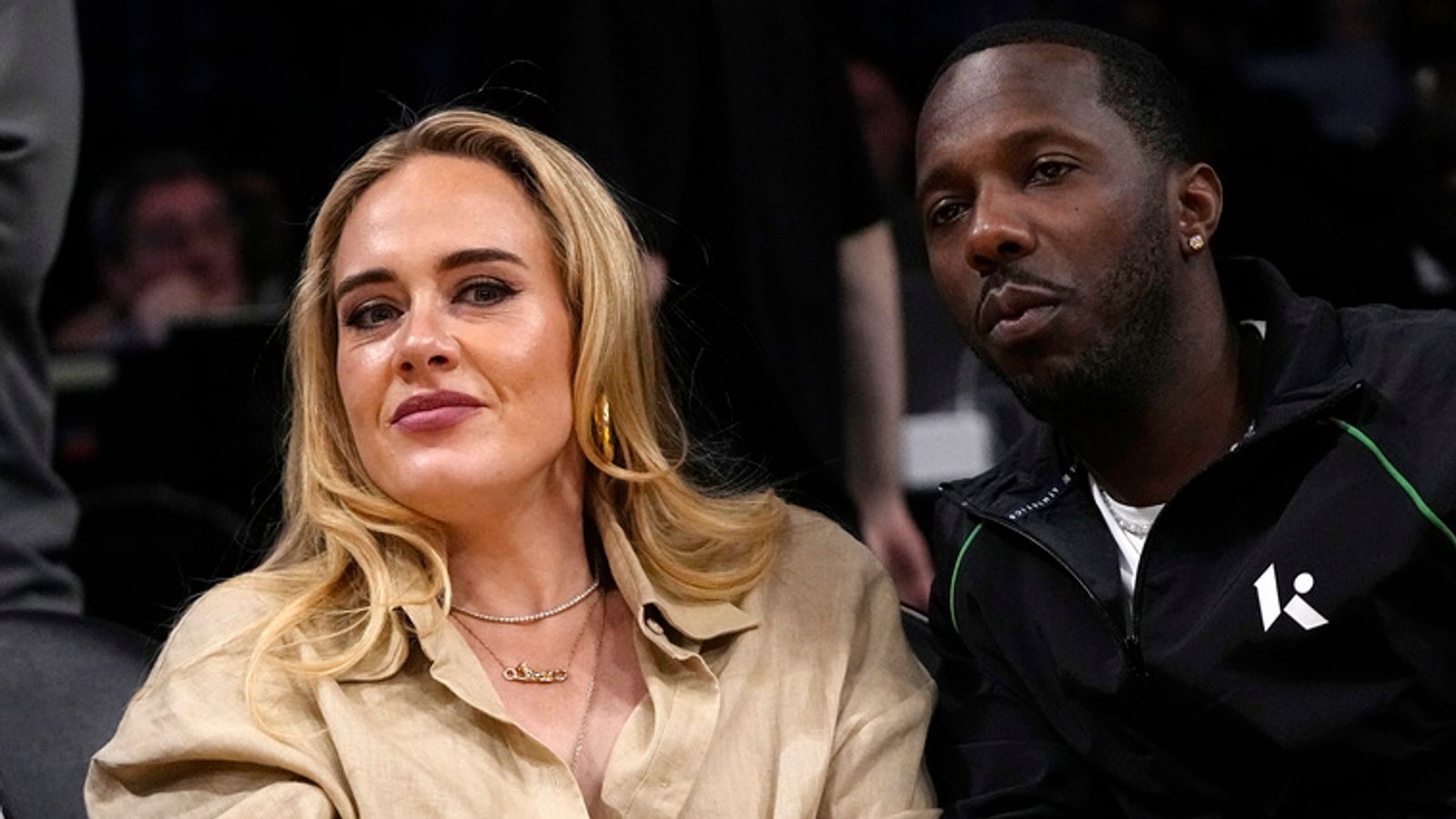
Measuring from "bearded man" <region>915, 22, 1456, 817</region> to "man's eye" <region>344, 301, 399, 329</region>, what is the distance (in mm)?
655

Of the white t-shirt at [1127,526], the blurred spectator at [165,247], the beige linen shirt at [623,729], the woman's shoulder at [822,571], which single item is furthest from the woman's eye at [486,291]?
the blurred spectator at [165,247]

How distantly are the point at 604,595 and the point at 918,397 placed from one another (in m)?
2.38

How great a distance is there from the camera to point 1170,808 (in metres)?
2.42

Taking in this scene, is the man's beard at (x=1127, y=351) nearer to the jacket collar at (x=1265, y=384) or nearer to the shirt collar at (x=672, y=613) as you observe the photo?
the jacket collar at (x=1265, y=384)

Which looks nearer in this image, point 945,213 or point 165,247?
point 945,213

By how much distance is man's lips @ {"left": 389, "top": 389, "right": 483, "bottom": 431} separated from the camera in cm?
256

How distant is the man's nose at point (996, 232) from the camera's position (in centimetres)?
245

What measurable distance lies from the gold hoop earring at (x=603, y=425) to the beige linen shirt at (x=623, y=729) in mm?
108

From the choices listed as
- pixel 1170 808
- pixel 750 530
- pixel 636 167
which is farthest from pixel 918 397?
pixel 1170 808

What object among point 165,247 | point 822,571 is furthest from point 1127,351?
point 165,247

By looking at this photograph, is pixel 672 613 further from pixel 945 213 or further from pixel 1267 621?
pixel 1267 621

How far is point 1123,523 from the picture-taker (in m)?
2.54

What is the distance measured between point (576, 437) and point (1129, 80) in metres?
0.81

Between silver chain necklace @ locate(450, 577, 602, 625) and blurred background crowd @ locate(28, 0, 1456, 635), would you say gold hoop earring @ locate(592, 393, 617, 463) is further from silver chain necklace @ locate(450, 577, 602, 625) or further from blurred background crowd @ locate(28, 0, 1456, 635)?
blurred background crowd @ locate(28, 0, 1456, 635)
